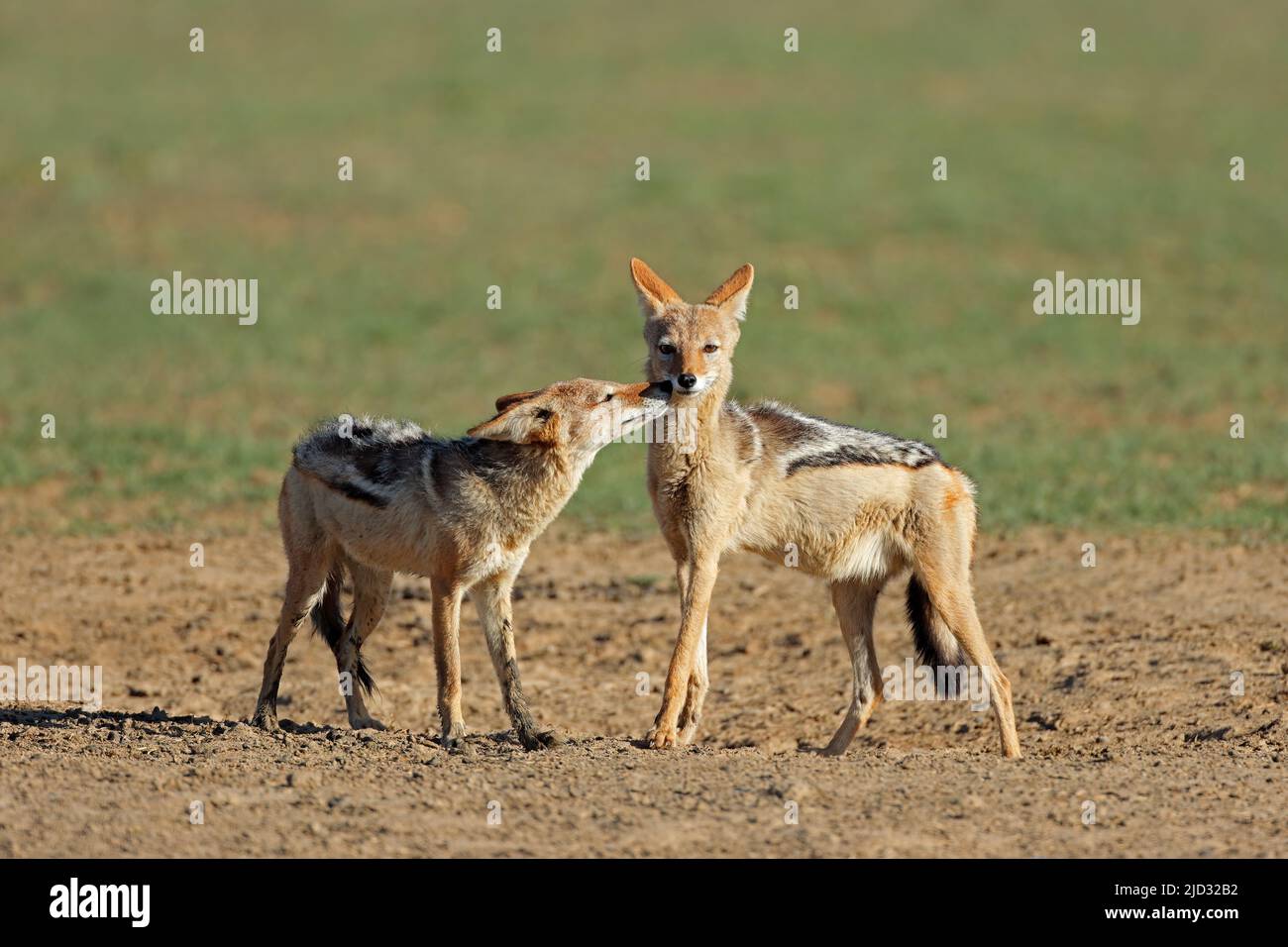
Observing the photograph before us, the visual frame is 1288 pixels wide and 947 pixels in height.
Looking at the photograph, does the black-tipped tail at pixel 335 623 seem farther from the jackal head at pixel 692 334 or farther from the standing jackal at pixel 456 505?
the jackal head at pixel 692 334

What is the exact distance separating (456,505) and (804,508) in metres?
1.78

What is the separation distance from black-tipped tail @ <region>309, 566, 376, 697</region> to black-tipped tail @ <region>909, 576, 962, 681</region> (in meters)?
2.93

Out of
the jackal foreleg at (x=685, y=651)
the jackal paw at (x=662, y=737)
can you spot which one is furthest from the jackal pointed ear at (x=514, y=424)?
the jackal paw at (x=662, y=737)

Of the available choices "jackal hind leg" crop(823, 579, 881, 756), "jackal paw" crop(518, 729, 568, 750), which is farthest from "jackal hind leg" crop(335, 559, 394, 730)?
"jackal hind leg" crop(823, 579, 881, 756)

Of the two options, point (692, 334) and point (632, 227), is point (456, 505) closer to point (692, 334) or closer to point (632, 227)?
point (692, 334)

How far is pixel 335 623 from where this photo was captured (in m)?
9.09

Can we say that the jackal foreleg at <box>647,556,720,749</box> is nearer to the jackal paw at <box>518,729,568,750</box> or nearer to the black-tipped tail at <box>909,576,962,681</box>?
the jackal paw at <box>518,729,568,750</box>

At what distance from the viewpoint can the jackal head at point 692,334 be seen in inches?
334

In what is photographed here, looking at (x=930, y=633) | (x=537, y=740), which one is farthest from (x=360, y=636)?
(x=930, y=633)

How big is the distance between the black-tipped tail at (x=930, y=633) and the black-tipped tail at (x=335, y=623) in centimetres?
293

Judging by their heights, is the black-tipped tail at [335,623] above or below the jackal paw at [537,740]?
above

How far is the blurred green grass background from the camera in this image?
1569 centimetres

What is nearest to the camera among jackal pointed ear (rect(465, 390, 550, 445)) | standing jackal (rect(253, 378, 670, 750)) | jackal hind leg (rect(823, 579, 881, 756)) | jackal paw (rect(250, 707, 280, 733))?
jackal pointed ear (rect(465, 390, 550, 445))
